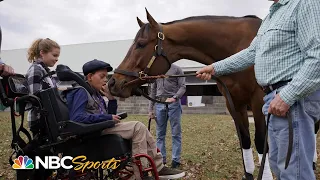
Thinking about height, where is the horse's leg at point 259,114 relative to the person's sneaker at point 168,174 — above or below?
above

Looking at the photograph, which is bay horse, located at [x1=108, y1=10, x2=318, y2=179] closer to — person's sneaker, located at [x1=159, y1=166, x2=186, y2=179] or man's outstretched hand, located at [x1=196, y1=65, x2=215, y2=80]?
person's sneaker, located at [x1=159, y1=166, x2=186, y2=179]

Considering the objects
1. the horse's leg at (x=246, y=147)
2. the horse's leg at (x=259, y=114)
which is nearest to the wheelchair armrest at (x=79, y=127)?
the horse's leg at (x=259, y=114)

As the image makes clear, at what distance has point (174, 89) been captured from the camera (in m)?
5.70

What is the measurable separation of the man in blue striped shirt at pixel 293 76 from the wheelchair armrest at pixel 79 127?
1.41m

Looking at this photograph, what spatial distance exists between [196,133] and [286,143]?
7577 millimetres

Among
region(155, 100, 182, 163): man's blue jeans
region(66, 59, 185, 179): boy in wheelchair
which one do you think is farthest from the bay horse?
region(155, 100, 182, 163): man's blue jeans

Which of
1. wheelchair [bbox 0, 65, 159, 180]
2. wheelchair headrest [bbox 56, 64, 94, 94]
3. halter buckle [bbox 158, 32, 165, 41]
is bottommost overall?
wheelchair [bbox 0, 65, 159, 180]

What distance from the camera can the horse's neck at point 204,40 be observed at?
3.73m

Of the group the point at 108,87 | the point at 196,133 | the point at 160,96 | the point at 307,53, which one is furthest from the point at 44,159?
the point at 196,133

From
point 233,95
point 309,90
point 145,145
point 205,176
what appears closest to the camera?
point 309,90

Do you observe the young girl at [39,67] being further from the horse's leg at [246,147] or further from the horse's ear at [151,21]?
the horse's leg at [246,147]

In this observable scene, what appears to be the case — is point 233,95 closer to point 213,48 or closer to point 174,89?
point 213,48

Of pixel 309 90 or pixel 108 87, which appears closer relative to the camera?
pixel 309 90

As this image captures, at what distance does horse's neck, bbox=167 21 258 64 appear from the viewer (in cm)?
373
